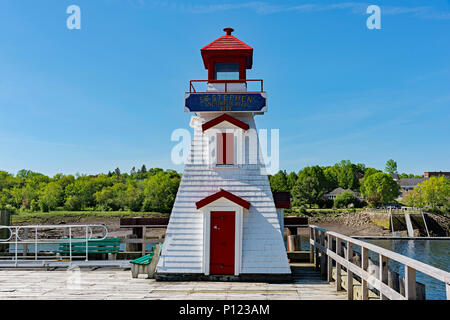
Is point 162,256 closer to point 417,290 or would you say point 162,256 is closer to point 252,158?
point 252,158

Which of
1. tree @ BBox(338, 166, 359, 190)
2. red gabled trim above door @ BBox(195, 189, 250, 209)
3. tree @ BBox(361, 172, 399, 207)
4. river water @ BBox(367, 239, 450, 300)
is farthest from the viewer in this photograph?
A: tree @ BBox(338, 166, 359, 190)

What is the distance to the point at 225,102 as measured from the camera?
10.1 metres

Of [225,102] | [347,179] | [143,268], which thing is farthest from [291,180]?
Answer: [143,268]

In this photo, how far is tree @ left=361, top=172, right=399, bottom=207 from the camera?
78000mm

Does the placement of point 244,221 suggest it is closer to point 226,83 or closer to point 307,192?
point 226,83

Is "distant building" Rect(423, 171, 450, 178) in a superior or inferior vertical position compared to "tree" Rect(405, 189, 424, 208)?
superior

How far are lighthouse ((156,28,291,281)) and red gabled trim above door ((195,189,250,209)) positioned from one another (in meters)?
0.03

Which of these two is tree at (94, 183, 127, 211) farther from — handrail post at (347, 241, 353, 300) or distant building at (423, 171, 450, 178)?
distant building at (423, 171, 450, 178)

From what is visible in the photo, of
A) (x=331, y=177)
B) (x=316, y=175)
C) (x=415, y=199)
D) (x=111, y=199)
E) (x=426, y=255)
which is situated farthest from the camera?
(x=331, y=177)

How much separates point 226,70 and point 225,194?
3845 millimetres

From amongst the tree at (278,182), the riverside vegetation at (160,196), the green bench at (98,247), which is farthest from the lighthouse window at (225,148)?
the tree at (278,182)

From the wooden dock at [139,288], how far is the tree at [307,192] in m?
73.9

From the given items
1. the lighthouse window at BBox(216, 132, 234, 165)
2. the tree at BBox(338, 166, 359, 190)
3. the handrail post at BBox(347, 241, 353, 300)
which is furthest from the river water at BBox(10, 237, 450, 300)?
the tree at BBox(338, 166, 359, 190)
